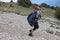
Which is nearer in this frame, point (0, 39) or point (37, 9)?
point (0, 39)

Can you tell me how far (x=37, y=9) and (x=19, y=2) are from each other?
2832 centimetres

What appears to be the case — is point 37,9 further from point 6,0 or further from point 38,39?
point 6,0

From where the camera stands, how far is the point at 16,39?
1257cm

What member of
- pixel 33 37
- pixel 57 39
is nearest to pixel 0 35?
pixel 33 37

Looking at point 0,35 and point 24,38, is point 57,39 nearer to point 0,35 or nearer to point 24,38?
point 24,38

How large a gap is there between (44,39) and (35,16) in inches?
50.5

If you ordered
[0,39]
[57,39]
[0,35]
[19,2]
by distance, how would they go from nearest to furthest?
[0,39], [0,35], [57,39], [19,2]

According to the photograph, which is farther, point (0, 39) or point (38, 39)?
point (38, 39)

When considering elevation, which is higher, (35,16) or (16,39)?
(35,16)

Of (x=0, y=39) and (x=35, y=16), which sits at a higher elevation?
(x=35, y=16)

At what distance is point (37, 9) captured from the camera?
44.3 feet

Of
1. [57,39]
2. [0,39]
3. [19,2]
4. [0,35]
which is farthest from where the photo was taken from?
[19,2]

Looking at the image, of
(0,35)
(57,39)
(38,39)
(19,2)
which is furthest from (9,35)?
(19,2)

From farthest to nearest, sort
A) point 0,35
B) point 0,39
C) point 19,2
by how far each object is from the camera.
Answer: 1. point 19,2
2. point 0,35
3. point 0,39
